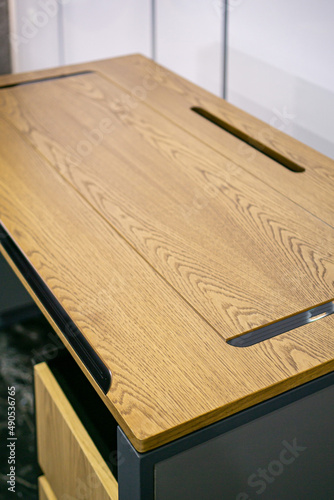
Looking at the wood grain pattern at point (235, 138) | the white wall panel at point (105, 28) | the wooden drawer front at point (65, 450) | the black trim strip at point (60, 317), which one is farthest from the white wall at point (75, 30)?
the wooden drawer front at point (65, 450)

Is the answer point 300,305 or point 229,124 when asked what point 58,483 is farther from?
point 229,124

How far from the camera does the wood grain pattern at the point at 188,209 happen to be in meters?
0.89

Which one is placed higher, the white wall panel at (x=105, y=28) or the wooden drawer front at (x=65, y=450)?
the white wall panel at (x=105, y=28)

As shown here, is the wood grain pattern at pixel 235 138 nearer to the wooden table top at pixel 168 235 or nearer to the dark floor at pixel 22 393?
the wooden table top at pixel 168 235

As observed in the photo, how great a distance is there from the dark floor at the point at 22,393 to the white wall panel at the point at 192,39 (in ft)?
3.05

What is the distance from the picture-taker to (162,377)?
738mm

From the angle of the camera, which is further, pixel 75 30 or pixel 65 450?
pixel 75 30

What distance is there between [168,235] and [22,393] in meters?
0.82

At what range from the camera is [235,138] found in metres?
1.35

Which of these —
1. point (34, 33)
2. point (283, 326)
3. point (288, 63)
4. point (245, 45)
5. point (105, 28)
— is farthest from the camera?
point (34, 33)

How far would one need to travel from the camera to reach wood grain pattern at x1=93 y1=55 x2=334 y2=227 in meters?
1.16

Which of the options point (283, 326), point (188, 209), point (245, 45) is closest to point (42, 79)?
point (245, 45)

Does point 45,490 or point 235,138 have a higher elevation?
point 235,138

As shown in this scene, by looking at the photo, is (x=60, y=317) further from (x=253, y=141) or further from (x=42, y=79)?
(x=42, y=79)
